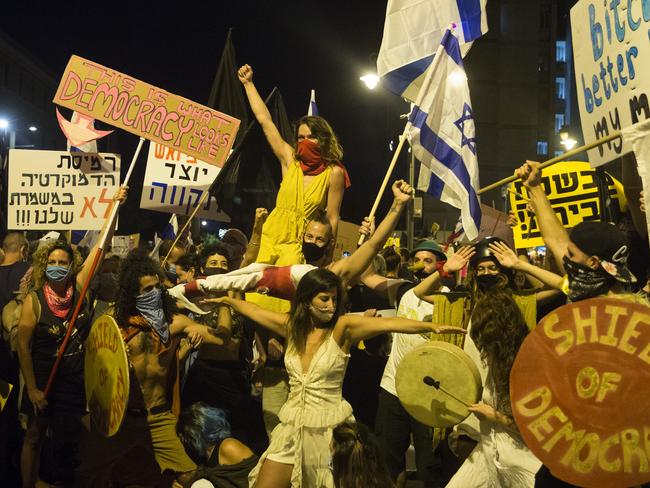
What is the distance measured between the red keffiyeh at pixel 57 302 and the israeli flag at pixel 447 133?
10.1 ft

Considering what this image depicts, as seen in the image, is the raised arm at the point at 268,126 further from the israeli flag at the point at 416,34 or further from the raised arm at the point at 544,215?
the raised arm at the point at 544,215

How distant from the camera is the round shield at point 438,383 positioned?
507cm

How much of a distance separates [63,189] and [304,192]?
13.1ft

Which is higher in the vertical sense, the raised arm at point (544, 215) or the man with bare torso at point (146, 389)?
A: the raised arm at point (544, 215)

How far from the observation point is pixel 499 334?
17.0ft

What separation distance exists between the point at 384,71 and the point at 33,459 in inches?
176

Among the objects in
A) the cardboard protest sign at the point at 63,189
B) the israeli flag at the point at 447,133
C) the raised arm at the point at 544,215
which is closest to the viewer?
the raised arm at the point at 544,215

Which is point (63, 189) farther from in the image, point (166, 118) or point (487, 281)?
point (487, 281)

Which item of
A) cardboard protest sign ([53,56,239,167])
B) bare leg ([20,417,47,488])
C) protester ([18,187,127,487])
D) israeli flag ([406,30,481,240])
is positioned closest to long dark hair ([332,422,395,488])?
israeli flag ([406,30,481,240])

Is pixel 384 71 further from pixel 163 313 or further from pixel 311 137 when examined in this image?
pixel 163 313

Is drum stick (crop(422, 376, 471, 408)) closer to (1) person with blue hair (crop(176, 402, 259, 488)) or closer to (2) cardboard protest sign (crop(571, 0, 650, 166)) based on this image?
(1) person with blue hair (crop(176, 402, 259, 488))

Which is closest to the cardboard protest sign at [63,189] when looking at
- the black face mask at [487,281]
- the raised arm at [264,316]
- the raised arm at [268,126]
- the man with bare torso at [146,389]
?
the raised arm at [268,126]

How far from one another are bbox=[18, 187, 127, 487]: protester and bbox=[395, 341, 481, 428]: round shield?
2.97 m

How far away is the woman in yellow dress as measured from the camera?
6449 millimetres
